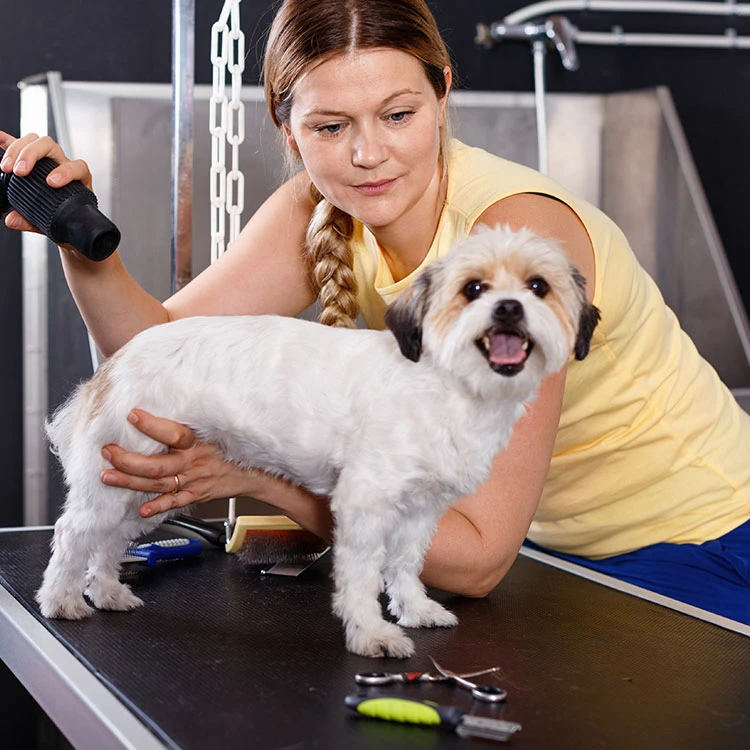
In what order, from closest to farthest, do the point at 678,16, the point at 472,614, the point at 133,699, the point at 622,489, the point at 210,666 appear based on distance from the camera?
the point at 133,699, the point at 210,666, the point at 472,614, the point at 622,489, the point at 678,16

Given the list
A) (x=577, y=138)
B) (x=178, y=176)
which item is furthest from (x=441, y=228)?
(x=577, y=138)

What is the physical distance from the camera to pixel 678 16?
356 cm

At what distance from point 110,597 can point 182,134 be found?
2.95 ft

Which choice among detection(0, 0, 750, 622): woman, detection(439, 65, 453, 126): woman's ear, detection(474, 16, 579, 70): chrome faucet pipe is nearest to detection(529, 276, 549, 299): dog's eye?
detection(0, 0, 750, 622): woman

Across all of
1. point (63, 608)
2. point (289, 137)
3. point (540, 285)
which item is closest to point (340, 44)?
point (289, 137)

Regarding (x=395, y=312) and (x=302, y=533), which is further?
(x=302, y=533)

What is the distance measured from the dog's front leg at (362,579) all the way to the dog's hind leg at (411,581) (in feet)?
0.28

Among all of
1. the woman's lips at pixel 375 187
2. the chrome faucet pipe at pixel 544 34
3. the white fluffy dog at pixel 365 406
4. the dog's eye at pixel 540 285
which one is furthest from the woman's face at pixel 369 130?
the chrome faucet pipe at pixel 544 34

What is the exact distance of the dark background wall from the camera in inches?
114

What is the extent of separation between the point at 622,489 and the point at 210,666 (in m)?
0.81

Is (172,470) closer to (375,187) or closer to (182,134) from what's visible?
(375,187)

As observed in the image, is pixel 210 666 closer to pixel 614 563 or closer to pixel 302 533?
pixel 302 533

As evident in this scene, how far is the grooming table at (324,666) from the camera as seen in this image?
3.20 feet

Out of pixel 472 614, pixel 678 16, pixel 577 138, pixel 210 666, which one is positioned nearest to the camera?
pixel 210 666
